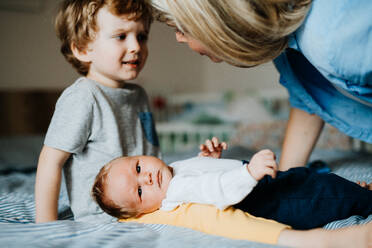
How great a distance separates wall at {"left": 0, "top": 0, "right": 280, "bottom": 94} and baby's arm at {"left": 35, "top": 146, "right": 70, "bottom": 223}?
1.66 meters

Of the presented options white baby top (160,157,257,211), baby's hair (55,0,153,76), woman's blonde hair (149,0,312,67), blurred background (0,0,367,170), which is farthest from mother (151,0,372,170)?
blurred background (0,0,367,170)

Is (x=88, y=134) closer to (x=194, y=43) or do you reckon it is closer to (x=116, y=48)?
(x=116, y=48)

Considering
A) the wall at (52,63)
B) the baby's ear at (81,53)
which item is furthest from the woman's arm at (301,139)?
the wall at (52,63)

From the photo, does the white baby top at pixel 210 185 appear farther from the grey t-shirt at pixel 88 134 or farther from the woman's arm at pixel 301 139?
the woman's arm at pixel 301 139

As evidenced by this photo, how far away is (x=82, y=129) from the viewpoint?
3.01 ft

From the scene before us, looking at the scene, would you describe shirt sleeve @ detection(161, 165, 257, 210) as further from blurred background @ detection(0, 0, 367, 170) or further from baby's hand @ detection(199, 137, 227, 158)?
blurred background @ detection(0, 0, 367, 170)

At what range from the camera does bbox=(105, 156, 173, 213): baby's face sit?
2.72 feet

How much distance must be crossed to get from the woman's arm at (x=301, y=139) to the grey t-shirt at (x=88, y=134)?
494mm

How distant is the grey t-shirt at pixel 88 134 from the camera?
91 centimetres

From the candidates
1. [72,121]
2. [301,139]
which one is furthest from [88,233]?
[301,139]

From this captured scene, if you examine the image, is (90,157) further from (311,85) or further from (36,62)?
(36,62)

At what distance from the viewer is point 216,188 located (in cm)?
70

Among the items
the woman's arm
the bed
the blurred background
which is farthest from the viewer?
the blurred background

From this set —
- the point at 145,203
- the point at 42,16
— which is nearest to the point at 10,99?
the point at 42,16
